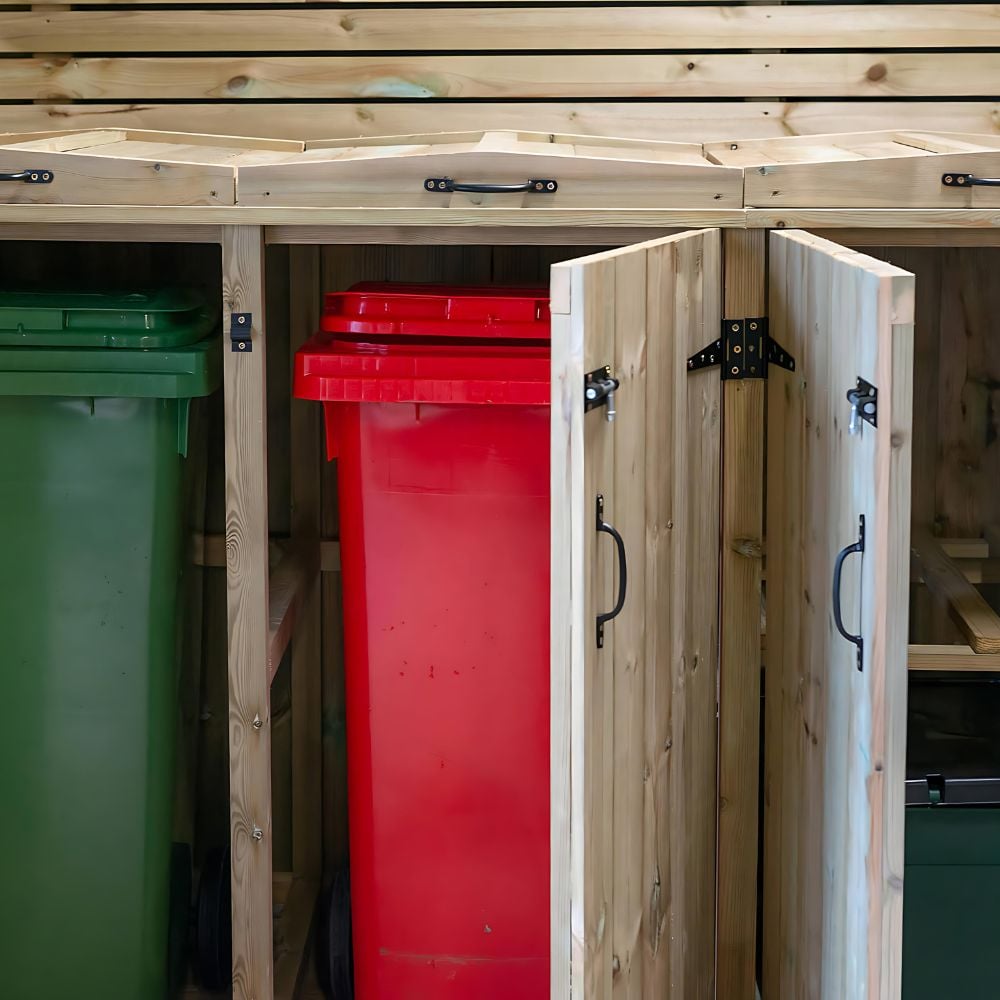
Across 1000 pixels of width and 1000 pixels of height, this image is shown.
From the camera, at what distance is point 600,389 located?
1.37m

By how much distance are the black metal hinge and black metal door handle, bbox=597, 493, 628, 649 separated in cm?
54

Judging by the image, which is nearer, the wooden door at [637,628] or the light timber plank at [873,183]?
the wooden door at [637,628]

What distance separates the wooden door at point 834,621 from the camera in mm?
1373

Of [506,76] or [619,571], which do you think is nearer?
[619,571]

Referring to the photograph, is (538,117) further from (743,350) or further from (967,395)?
(967,395)

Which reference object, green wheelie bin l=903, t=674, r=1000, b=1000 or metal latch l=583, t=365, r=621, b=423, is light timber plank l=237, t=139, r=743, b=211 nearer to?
metal latch l=583, t=365, r=621, b=423

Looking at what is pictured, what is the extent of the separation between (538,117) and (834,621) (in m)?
1.40

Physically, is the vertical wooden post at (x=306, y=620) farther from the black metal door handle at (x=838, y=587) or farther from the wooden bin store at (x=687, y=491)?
the black metal door handle at (x=838, y=587)

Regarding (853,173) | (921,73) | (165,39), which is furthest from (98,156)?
(921,73)

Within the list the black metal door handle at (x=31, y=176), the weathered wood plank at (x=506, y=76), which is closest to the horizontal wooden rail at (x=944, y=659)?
the weathered wood plank at (x=506, y=76)

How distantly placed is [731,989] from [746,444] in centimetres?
86

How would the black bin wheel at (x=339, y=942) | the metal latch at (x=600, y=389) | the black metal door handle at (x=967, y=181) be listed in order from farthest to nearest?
1. the black bin wheel at (x=339, y=942)
2. the black metal door handle at (x=967, y=181)
3. the metal latch at (x=600, y=389)

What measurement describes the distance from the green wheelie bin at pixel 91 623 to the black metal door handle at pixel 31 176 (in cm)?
18

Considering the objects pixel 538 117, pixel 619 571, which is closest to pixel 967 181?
pixel 619 571
